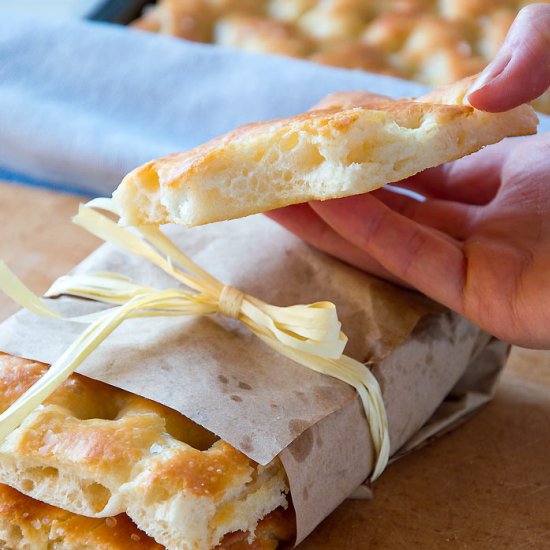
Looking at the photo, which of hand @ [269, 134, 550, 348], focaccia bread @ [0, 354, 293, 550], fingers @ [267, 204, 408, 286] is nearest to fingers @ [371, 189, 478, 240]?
hand @ [269, 134, 550, 348]

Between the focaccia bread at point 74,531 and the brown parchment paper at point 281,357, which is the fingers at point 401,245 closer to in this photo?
the brown parchment paper at point 281,357

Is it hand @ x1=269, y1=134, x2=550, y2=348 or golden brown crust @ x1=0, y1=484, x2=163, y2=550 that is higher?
hand @ x1=269, y1=134, x2=550, y2=348

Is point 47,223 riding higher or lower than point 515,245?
lower

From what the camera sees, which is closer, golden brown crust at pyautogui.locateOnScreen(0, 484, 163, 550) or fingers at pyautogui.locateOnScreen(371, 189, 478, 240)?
golden brown crust at pyautogui.locateOnScreen(0, 484, 163, 550)

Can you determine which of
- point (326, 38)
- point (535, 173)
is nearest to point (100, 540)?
point (535, 173)

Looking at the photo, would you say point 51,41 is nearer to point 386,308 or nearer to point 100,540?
point 386,308

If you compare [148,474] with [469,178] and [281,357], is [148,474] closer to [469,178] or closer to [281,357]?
[281,357]

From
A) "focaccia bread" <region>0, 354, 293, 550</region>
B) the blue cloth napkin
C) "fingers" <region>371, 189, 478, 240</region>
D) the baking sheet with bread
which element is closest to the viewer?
"focaccia bread" <region>0, 354, 293, 550</region>

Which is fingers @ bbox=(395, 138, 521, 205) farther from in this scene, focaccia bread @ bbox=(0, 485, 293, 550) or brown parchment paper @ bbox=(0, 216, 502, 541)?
focaccia bread @ bbox=(0, 485, 293, 550)
